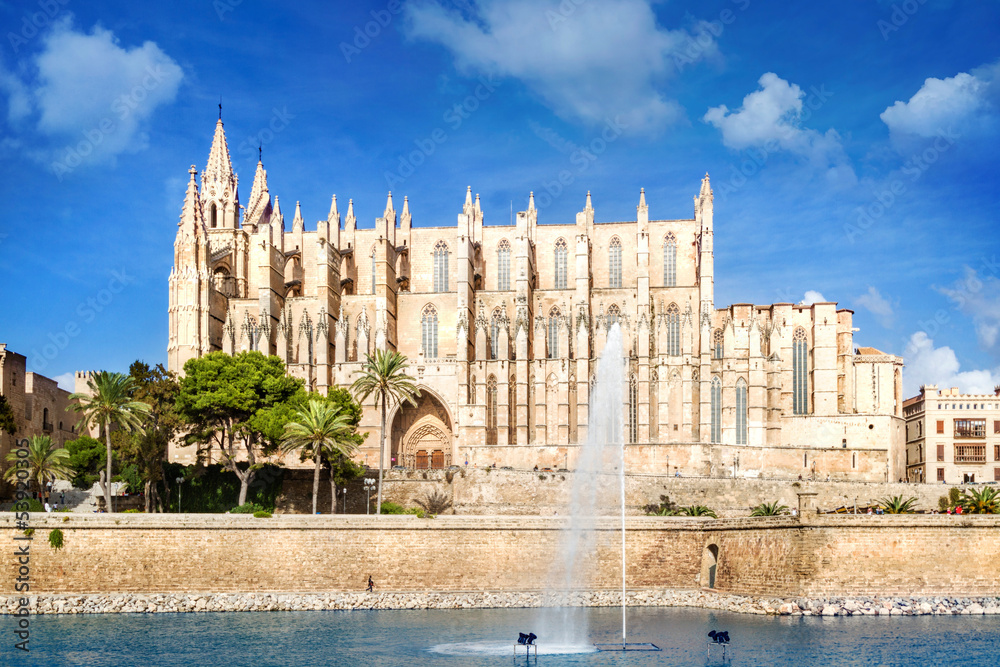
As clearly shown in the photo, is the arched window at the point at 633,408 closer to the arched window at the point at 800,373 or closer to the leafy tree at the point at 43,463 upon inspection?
the arched window at the point at 800,373

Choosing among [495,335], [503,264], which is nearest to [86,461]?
[495,335]

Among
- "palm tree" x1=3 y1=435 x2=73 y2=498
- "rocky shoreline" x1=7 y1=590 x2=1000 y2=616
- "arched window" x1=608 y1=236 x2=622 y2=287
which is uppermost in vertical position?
"arched window" x1=608 y1=236 x2=622 y2=287

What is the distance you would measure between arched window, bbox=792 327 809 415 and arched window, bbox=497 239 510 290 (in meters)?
19.0

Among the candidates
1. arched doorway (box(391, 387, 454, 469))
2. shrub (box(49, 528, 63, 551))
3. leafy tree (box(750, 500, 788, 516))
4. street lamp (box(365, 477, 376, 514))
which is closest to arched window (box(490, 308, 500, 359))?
arched doorway (box(391, 387, 454, 469))

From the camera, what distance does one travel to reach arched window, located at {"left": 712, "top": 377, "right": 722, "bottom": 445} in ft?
190

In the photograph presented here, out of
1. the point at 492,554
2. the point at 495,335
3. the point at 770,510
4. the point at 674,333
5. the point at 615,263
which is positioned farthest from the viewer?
the point at 615,263

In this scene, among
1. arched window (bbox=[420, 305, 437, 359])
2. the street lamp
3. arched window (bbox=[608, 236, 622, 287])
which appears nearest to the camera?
the street lamp

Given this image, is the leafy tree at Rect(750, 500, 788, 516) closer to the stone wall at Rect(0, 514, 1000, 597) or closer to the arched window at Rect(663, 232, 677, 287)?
the stone wall at Rect(0, 514, 1000, 597)

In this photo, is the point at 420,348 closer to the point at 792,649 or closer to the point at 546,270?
the point at 546,270

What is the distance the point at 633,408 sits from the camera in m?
58.5

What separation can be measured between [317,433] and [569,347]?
22.9m

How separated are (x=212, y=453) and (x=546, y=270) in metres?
25.1

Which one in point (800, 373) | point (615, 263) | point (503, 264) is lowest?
point (800, 373)

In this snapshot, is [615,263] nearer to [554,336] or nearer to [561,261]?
[561,261]
